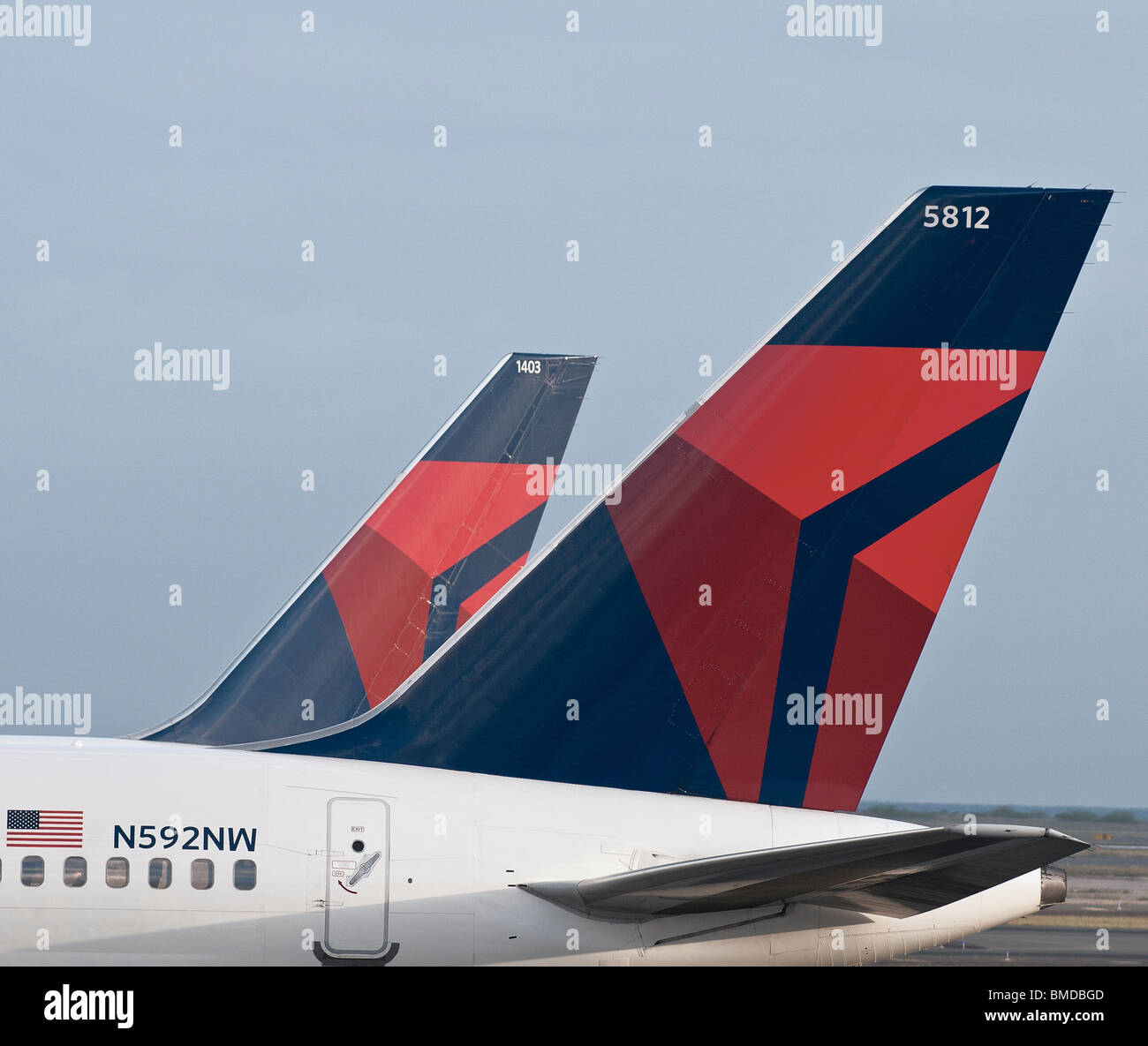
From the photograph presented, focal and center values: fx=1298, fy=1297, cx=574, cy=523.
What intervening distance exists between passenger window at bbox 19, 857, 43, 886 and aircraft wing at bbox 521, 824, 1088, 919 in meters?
3.13

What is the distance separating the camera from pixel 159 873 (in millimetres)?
8344

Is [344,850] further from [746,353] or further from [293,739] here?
[746,353]

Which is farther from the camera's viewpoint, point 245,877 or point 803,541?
point 803,541

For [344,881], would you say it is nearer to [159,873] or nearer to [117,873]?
[159,873]

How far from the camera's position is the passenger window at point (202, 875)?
835 centimetres

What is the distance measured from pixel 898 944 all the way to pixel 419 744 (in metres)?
3.54

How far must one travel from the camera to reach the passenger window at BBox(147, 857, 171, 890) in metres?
8.33

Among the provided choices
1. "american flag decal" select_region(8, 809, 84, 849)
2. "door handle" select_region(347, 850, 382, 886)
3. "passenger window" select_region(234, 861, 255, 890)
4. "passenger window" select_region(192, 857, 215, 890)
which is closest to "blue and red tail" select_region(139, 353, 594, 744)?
"american flag decal" select_region(8, 809, 84, 849)

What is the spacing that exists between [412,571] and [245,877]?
8.19m

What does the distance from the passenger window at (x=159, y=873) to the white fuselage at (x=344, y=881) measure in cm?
1

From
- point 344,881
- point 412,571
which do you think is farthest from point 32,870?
point 412,571

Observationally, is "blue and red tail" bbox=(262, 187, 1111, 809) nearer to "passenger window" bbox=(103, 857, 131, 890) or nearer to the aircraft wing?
the aircraft wing

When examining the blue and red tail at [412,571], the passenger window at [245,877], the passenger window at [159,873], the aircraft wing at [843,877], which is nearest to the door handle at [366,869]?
the passenger window at [245,877]

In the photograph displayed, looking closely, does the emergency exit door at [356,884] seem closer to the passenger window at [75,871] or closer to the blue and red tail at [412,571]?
the passenger window at [75,871]
